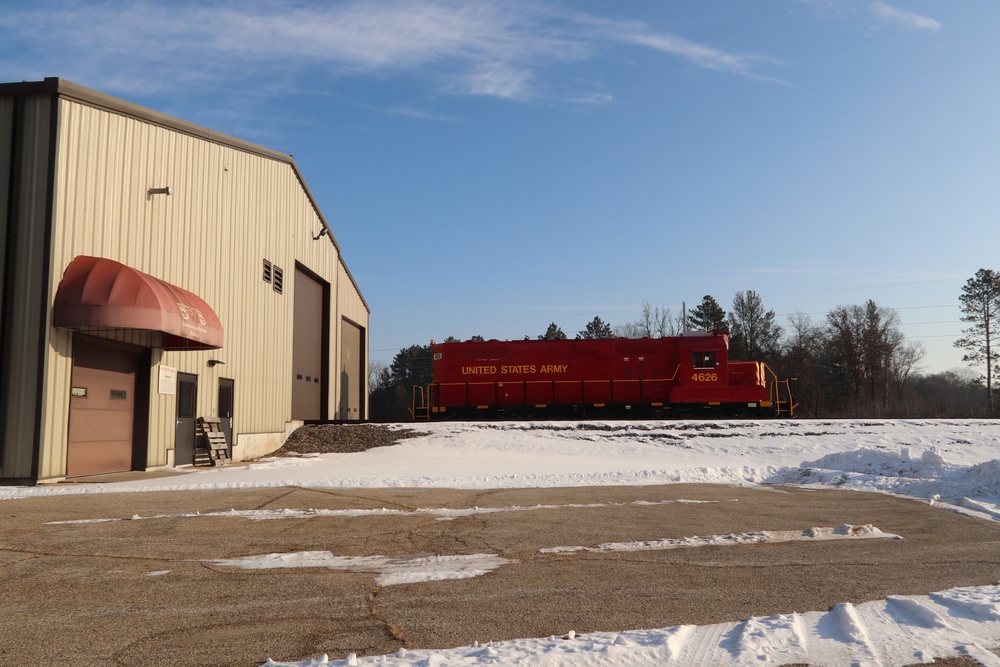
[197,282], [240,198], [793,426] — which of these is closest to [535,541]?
[197,282]

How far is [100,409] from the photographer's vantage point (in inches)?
573

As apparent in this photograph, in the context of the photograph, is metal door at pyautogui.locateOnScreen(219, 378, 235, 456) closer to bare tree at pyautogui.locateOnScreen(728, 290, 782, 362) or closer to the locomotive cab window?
the locomotive cab window

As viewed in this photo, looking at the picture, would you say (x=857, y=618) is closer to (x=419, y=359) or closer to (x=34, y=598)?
(x=34, y=598)

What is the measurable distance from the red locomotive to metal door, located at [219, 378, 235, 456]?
10.7m

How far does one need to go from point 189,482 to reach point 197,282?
19.8ft

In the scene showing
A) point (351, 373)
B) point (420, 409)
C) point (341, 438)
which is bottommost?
point (341, 438)

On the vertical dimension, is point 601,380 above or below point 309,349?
below

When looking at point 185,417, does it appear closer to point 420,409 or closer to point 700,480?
point 700,480

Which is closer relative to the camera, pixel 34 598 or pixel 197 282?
pixel 34 598

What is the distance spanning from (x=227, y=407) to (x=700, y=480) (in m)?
13.0

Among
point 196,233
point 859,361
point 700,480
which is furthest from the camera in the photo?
point 859,361

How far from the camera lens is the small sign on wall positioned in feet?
54.0

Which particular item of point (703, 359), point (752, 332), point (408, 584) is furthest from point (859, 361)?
point (408, 584)

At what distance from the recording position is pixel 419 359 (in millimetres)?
91250
